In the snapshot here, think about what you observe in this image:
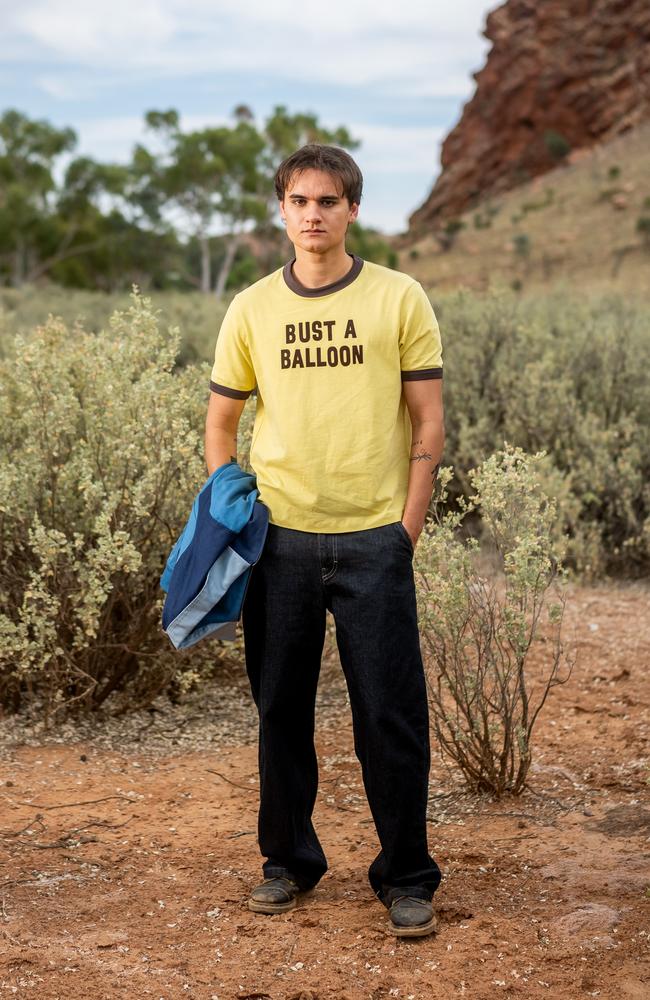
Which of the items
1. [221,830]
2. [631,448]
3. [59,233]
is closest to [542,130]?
[59,233]

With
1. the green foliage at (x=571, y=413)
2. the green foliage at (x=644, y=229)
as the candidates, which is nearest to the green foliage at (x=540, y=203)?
the green foliage at (x=644, y=229)

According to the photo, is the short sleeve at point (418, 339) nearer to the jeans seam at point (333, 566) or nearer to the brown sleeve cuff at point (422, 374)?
the brown sleeve cuff at point (422, 374)

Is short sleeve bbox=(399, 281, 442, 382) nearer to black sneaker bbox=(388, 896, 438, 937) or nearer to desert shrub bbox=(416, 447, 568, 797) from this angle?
desert shrub bbox=(416, 447, 568, 797)

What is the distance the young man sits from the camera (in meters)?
2.92

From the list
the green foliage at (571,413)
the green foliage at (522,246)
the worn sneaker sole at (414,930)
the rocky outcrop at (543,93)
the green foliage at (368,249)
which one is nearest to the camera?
the worn sneaker sole at (414,930)

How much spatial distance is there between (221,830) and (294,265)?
6.24ft

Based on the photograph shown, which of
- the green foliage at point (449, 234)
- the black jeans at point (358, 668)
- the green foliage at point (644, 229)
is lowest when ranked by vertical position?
the black jeans at point (358, 668)

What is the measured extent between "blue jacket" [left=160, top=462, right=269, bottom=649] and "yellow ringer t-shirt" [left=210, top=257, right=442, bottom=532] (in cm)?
10

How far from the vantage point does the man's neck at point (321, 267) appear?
116 inches

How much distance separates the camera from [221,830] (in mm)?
3865

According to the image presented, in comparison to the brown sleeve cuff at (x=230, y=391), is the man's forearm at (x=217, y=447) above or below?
below

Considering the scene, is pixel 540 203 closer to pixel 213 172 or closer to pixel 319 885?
pixel 213 172

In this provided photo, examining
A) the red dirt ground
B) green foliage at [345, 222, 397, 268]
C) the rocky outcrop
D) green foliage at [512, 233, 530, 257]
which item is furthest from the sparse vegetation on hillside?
the red dirt ground

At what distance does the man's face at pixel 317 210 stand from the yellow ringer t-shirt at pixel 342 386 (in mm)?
113
